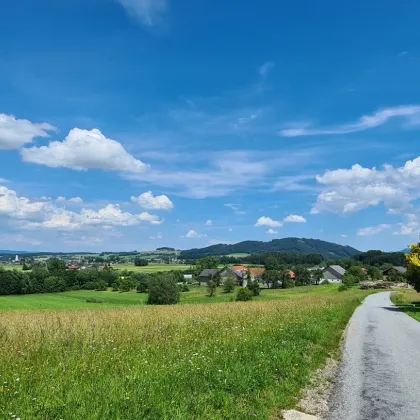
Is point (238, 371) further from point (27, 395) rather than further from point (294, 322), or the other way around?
point (294, 322)

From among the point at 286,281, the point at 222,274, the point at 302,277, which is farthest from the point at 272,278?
the point at 222,274

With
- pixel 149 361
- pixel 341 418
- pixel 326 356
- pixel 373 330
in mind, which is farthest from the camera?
pixel 373 330

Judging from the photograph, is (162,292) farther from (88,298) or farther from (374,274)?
(374,274)

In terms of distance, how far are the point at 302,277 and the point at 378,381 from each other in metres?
125

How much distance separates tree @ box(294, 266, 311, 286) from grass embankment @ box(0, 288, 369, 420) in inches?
4706

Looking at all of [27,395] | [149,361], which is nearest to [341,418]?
[149,361]

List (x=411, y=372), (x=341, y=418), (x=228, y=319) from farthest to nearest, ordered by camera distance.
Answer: (x=228, y=319), (x=411, y=372), (x=341, y=418)

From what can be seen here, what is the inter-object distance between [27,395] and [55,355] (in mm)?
2748

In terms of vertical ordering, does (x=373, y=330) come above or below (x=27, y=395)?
below

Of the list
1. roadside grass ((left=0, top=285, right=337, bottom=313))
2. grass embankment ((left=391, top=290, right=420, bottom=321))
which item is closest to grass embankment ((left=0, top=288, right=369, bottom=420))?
grass embankment ((left=391, top=290, right=420, bottom=321))

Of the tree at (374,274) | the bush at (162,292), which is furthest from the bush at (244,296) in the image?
the tree at (374,274)

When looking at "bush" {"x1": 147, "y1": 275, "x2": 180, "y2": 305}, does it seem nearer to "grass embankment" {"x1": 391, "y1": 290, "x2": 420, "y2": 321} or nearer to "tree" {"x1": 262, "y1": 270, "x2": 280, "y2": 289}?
"grass embankment" {"x1": 391, "y1": 290, "x2": 420, "y2": 321}

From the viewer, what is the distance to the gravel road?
7.11 metres

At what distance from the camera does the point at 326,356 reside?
1220 cm
